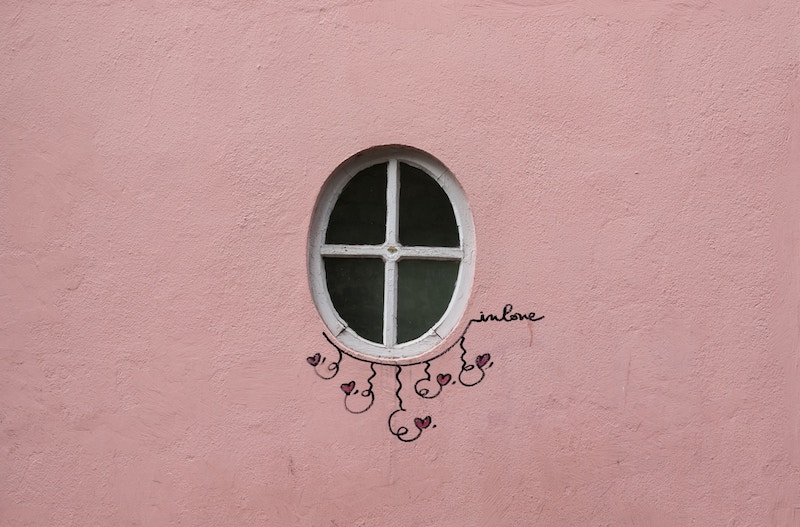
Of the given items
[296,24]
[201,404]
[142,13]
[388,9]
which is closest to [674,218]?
[388,9]

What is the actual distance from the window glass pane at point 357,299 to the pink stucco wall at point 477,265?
166 millimetres

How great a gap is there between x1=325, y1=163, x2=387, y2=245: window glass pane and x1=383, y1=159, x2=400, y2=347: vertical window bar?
0.03 metres

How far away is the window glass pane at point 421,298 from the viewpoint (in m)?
3.20

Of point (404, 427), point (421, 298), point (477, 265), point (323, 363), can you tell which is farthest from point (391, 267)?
point (404, 427)

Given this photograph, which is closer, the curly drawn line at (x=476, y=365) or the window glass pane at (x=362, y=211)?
the curly drawn line at (x=476, y=365)

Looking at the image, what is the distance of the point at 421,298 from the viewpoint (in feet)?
10.5

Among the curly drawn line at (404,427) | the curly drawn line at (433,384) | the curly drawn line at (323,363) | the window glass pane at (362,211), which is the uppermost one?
the window glass pane at (362,211)

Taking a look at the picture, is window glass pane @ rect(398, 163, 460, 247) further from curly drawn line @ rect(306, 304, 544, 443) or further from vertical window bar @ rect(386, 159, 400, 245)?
curly drawn line @ rect(306, 304, 544, 443)

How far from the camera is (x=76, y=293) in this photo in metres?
3.05

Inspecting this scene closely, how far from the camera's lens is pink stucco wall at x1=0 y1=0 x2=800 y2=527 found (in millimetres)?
3047

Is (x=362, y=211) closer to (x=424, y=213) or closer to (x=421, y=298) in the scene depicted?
(x=424, y=213)

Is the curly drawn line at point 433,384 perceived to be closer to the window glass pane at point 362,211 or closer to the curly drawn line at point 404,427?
the curly drawn line at point 404,427

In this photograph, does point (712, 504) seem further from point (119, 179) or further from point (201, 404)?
point (119, 179)

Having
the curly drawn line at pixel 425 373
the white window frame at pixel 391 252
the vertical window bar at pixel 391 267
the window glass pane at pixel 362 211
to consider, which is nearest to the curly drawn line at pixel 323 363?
the curly drawn line at pixel 425 373
